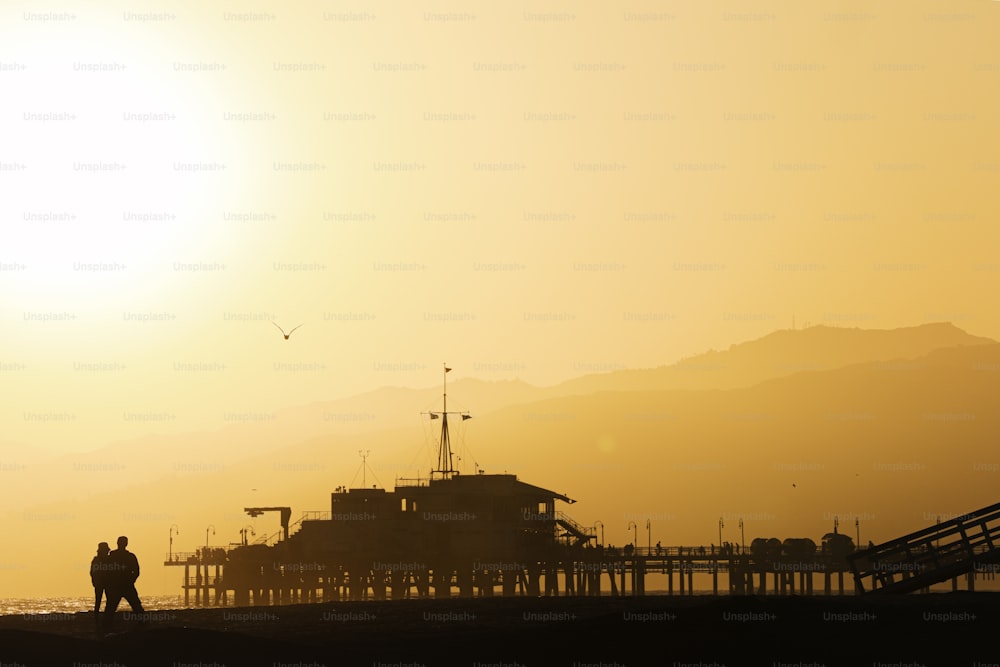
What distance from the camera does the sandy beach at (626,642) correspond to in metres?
22.4

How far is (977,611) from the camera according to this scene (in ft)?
85.5

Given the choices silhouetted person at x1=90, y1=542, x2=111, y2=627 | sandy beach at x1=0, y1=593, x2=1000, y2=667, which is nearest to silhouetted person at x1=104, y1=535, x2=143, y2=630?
silhouetted person at x1=90, y1=542, x2=111, y2=627

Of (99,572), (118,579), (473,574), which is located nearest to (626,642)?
(118,579)

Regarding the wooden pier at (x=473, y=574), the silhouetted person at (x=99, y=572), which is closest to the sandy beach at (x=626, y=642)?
the silhouetted person at (x=99, y=572)

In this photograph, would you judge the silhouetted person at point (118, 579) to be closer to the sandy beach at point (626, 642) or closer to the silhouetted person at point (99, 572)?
the silhouetted person at point (99, 572)

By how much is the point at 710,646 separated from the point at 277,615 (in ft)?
45.2

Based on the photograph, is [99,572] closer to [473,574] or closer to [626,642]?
[626,642]

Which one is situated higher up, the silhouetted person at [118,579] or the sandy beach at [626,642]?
the silhouetted person at [118,579]

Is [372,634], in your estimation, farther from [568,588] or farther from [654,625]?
[568,588]

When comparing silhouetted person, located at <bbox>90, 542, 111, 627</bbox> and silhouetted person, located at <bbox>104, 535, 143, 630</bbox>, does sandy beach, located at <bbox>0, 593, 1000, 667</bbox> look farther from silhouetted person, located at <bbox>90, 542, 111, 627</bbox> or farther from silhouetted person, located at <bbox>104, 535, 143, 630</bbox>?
silhouetted person, located at <bbox>90, 542, 111, 627</bbox>

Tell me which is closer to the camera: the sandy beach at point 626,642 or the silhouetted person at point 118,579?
the sandy beach at point 626,642

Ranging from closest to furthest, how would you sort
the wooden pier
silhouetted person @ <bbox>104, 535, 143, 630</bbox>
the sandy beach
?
1. the sandy beach
2. silhouetted person @ <bbox>104, 535, 143, 630</bbox>
3. the wooden pier

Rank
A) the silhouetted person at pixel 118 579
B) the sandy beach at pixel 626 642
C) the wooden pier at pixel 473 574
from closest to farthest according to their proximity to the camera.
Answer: the sandy beach at pixel 626 642
the silhouetted person at pixel 118 579
the wooden pier at pixel 473 574

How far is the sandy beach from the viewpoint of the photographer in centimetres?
2241
